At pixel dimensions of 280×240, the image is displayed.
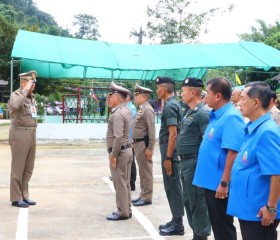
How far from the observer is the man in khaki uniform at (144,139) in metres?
6.51

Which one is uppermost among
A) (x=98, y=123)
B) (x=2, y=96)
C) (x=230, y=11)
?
(x=230, y=11)

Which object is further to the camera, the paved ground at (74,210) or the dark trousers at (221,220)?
the paved ground at (74,210)

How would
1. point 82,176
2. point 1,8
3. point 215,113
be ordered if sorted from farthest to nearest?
point 1,8
point 82,176
point 215,113

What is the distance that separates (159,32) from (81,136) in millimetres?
10107

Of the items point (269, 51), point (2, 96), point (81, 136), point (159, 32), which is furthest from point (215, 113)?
point (2, 96)

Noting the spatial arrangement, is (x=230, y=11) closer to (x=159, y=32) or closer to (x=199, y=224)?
(x=159, y=32)

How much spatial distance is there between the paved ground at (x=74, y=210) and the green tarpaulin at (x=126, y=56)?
5.67 m

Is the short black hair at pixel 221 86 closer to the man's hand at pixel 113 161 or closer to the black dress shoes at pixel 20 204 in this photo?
the man's hand at pixel 113 161

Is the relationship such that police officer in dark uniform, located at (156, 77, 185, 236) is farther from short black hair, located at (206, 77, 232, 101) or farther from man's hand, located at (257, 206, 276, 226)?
man's hand, located at (257, 206, 276, 226)

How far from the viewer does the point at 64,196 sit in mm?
7211

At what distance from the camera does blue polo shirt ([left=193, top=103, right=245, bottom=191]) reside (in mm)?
3584

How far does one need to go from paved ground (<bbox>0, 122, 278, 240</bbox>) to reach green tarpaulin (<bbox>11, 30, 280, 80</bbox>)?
18.6 feet

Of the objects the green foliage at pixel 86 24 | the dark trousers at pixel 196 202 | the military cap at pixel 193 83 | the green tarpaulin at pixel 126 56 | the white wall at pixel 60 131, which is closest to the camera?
the dark trousers at pixel 196 202

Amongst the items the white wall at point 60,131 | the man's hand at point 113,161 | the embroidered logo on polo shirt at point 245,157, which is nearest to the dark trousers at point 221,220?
the embroidered logo on polo shirt at point 245,157
